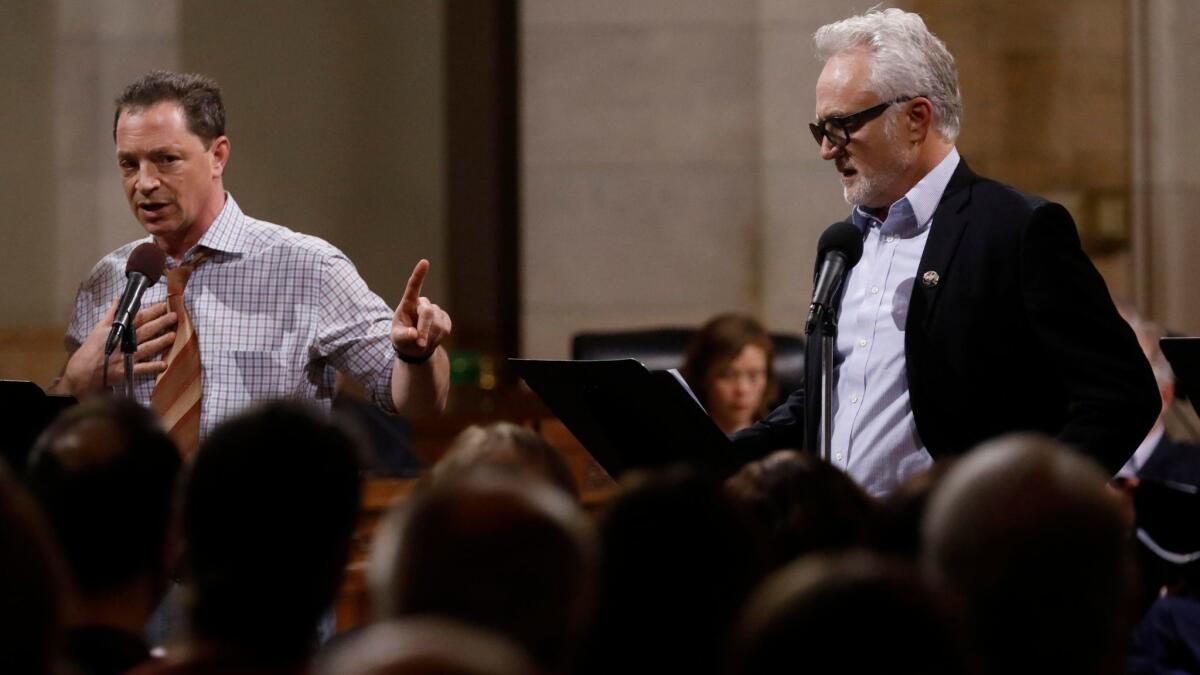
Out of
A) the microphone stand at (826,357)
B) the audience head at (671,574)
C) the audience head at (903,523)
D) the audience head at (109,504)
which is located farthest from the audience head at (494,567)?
the microphone stand at (826,357)

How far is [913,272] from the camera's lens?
3.25 metres

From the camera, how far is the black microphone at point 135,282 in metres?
3.35

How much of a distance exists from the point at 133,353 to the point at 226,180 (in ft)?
14.1

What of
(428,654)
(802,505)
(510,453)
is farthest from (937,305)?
(428,654)

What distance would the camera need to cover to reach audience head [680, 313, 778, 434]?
5977 mm

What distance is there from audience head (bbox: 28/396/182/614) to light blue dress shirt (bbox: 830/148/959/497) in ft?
5.60

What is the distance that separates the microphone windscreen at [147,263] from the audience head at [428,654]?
2.59 metres

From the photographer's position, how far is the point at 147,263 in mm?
3496

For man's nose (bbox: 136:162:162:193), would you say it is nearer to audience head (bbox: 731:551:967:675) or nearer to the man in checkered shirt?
the man in checkered shirt

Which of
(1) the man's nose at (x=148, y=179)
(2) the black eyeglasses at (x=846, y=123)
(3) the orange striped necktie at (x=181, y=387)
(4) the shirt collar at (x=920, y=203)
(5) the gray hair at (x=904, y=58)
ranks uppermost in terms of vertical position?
(5) the gray hair at (x=904, y=58)

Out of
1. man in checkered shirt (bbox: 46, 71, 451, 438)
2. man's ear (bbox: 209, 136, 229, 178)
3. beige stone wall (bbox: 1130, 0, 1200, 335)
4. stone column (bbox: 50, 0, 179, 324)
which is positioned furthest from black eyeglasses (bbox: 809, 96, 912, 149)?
stone column (bbox: 50, 0, 179, 324)

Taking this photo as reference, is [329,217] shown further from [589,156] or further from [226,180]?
[589,156]

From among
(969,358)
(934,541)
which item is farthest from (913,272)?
(934,541)

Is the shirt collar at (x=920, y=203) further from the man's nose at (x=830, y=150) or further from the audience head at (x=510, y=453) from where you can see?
the audience head at (x=510, y=453)
